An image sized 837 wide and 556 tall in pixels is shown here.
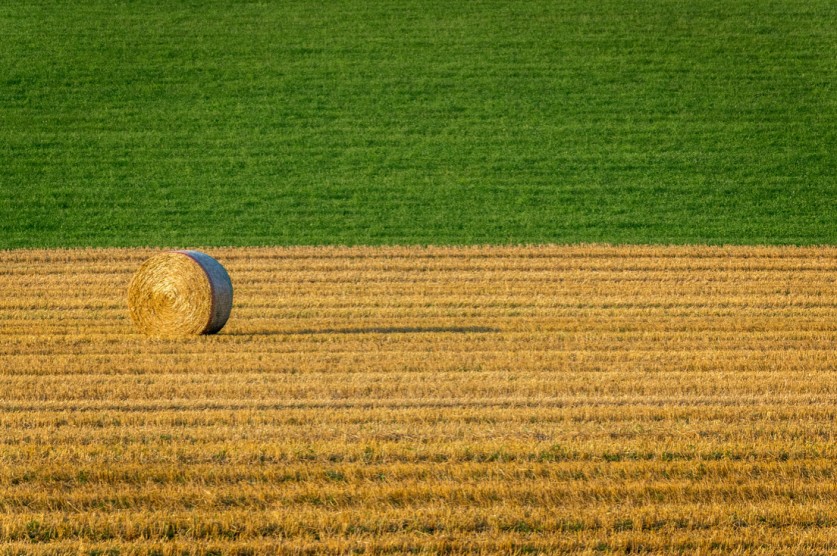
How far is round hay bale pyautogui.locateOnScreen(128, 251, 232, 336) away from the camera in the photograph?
45.4ft

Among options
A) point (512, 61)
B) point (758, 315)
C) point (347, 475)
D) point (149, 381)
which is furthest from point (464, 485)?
point (512, 61)

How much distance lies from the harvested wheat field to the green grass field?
4925 mm

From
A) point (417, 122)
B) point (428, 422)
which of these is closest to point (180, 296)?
point (428, 422)

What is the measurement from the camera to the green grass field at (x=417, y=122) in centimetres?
2270

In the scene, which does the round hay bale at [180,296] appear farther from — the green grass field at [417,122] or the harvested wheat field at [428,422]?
the green grass field at [417,122]

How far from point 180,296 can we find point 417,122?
14100 mm

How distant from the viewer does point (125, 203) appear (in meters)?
23.5

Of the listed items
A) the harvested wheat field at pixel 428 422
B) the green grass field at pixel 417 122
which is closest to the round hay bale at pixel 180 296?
the harvested wheat field at pixel 428 422

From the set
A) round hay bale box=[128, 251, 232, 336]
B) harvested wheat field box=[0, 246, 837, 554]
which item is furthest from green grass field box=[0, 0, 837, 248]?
round hay bale box=[128, 251, 232, 336]

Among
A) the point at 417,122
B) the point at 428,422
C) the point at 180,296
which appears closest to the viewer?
the point at 428,422

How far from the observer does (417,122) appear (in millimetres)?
27172

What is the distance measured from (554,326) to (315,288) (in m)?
4.39

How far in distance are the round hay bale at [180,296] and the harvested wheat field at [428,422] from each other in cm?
39

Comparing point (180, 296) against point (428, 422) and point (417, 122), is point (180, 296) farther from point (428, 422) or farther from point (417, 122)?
point (417, 122)
